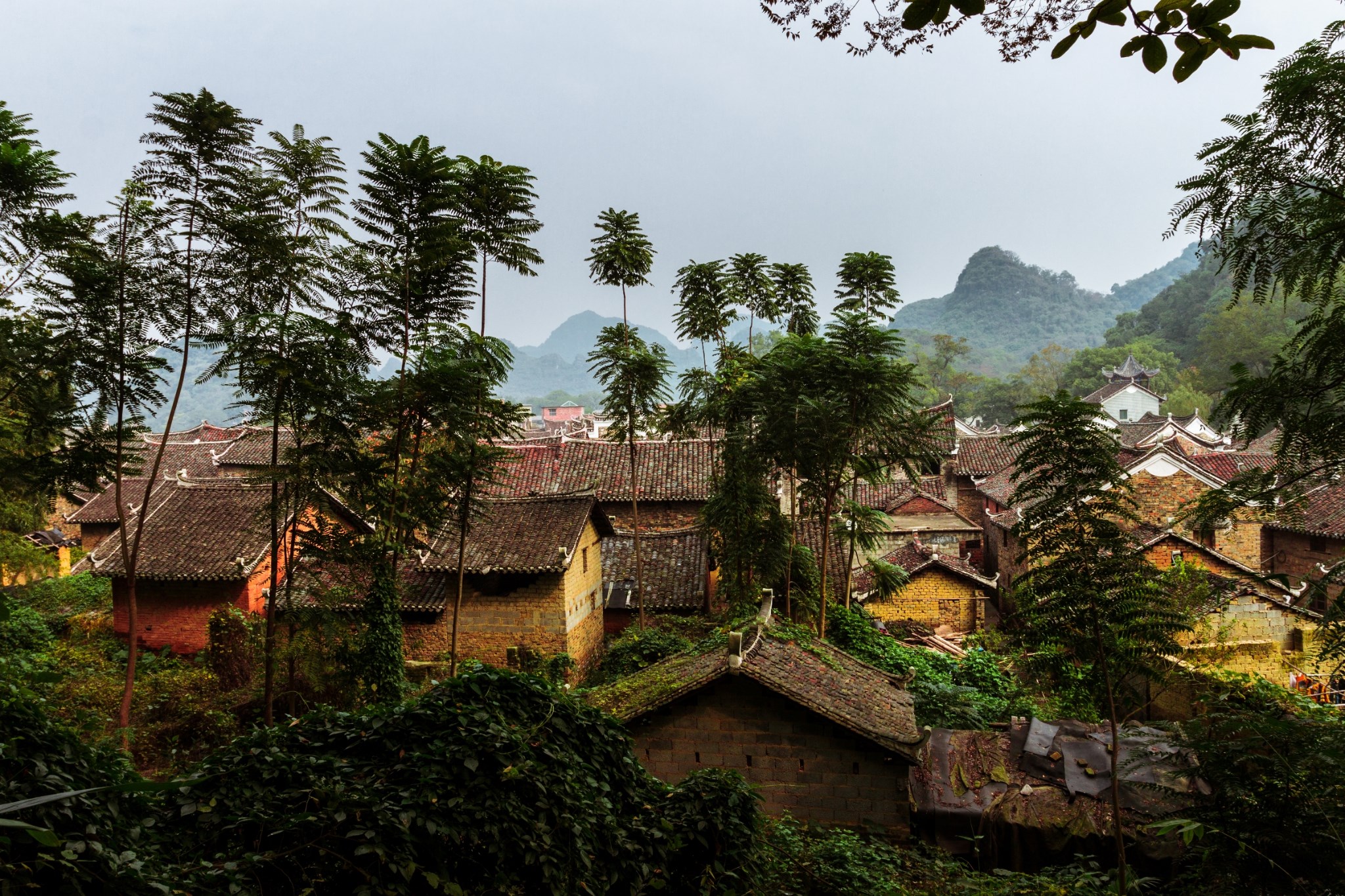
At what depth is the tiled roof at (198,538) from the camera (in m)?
16.0

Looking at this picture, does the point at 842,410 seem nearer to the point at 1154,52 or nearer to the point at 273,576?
the point at 273,576

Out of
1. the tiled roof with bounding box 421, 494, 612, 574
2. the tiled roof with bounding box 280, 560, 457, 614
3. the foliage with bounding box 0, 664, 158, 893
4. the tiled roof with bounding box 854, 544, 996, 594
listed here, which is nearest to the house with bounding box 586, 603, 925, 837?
the tiled roof with bounding box 280, 560, 457, 614

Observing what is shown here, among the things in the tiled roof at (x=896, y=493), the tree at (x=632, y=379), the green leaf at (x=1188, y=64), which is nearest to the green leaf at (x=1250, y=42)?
the green leaf at (x=1188, y=64)

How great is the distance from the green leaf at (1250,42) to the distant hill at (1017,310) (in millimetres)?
120529

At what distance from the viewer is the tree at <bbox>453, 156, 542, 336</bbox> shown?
11.7 meters

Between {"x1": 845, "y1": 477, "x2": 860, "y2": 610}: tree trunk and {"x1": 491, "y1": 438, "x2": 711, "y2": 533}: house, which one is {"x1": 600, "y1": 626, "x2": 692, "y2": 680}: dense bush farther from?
{"x1": 491, "y1": 438, "x2": 711, "y2": 533}: house

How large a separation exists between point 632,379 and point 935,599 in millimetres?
10138

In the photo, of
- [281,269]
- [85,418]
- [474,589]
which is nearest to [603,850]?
[281,269]

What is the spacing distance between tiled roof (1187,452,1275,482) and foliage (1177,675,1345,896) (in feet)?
67.4

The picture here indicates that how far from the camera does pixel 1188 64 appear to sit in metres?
2.18

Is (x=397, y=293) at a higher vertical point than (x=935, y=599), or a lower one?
higher

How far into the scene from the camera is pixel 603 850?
4262mm

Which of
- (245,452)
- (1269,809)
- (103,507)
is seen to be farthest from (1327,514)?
(245,452)

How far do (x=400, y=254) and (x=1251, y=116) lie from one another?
33.1 ft
